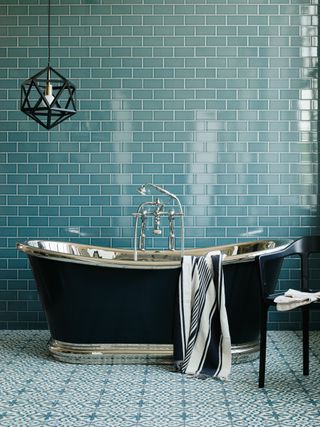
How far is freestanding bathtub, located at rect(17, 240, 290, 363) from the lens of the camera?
13.8ft

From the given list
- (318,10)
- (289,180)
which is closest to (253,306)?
(289,180)

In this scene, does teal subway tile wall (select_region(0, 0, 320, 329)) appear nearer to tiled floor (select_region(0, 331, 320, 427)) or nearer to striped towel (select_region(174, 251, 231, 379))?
striped towel (select_region(174, 251, 231, 379))

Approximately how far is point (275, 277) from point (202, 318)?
63cm

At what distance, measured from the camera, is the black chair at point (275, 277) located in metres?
3.71

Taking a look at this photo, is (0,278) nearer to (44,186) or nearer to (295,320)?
(44,186)

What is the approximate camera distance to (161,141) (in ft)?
17.6

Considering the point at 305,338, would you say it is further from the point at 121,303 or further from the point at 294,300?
the point at 121,303

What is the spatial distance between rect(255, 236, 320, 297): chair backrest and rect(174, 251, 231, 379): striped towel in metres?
0.31

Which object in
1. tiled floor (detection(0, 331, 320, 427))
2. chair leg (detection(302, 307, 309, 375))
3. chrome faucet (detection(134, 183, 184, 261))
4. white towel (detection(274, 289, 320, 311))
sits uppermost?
chrome faucet (detection(134, 183, 184, 261))

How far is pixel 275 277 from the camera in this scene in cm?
446

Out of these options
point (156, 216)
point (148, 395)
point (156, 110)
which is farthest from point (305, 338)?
point (156, 110)

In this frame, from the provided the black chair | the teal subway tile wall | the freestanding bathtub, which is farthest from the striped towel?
the teal subway tile wall

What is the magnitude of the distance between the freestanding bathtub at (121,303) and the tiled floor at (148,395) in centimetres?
12

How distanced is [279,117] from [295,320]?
161 cm
